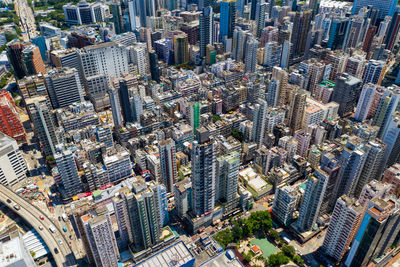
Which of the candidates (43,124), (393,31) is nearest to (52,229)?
(43,124)

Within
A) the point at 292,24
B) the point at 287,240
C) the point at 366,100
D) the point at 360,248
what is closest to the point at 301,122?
the point at 366,100

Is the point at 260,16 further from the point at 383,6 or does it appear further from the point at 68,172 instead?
the point at 68,172

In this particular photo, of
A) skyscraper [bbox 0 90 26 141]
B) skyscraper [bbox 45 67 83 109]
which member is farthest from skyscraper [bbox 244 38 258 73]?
skyscraper [bbox 0 90 26 141]

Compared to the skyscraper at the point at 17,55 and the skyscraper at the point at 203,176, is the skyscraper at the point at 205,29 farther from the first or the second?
the skyscraper at the point at 203,176

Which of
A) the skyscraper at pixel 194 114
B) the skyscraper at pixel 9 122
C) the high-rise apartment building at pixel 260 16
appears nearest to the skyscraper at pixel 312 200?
the skyscraper at pixel 194 114

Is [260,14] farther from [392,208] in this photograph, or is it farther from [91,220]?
[91,220]
